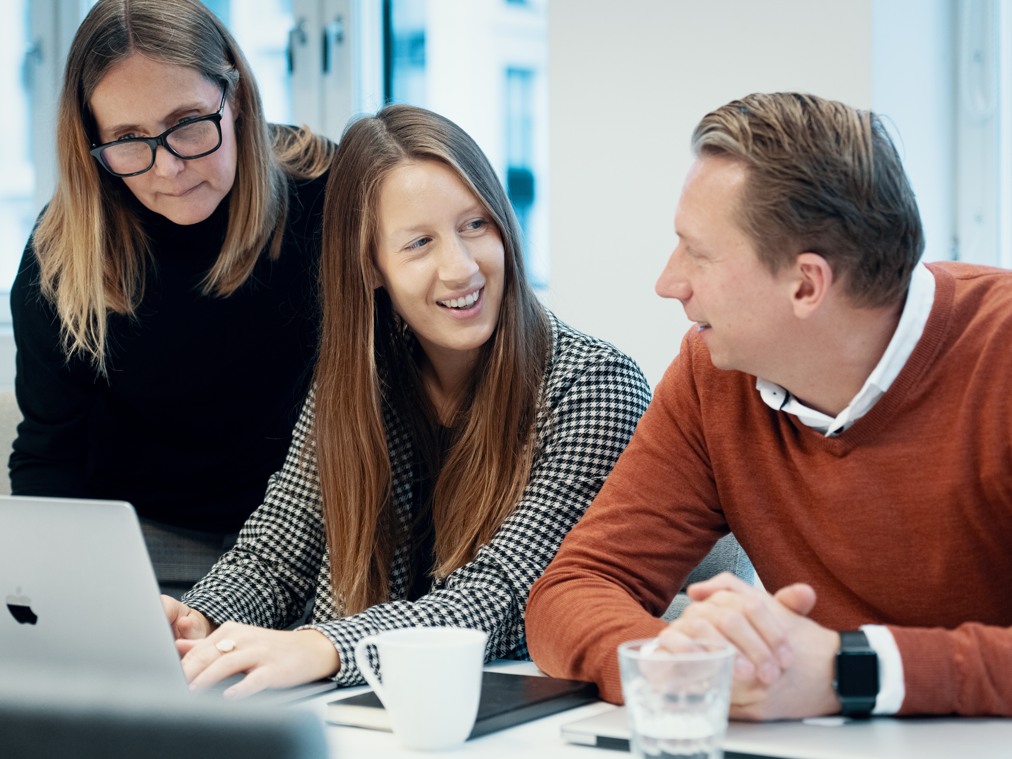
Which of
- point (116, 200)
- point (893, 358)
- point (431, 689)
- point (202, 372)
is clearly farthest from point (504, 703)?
point (116, 200)

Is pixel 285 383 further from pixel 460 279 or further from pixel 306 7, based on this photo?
pixel 306 7

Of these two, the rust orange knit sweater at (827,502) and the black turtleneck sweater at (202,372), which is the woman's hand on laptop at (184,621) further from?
the black turtleneck sweater at (202,372)

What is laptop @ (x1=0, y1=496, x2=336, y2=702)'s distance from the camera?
3.26ft

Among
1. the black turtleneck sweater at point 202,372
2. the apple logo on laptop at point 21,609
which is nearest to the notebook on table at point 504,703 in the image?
the apple logo on laptop at point 21,609

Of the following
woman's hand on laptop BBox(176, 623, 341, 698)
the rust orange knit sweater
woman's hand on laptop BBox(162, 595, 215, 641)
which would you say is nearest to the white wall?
the rust orange knit sweater

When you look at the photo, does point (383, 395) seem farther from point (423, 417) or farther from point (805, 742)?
point (805, 742)

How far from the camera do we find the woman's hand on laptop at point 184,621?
1.46 m

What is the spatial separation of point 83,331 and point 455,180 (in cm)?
72

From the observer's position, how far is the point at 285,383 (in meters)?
2.07

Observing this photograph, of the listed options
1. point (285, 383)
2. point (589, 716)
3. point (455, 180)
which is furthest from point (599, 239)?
point (589, 716)

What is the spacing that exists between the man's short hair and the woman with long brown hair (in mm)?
402

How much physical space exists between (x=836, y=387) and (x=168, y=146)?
107cm

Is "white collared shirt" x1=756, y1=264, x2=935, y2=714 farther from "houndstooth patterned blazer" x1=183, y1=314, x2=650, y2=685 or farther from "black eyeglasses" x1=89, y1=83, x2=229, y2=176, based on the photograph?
"black eyeglasses" x1=89, y1=83, x2=229, y2=176

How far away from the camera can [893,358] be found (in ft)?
4.19
